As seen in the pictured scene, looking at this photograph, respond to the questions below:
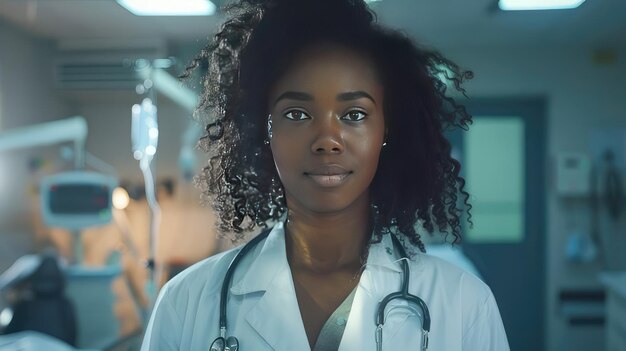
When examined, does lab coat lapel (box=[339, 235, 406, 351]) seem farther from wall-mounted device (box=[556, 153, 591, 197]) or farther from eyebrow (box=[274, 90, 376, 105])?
wall-mounted device (box=[556, 153, 591, 197])

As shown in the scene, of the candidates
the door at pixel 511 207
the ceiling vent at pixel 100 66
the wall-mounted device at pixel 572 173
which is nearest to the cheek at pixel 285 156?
the ceiling vent at pixel 100 66

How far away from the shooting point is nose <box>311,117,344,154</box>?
803 mm

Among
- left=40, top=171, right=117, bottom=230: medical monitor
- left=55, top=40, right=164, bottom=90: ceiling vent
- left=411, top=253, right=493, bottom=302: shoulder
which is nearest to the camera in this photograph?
left=411, top=253, right=493, bottom=302: shoulder

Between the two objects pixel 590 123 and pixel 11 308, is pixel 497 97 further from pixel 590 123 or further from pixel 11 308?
pixel 11 308

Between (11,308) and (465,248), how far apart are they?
2.35m

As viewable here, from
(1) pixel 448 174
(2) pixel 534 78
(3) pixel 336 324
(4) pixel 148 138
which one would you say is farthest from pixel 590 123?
(3) pixel 336 324

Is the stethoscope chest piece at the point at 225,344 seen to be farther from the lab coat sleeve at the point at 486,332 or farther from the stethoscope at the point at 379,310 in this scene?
the lab coat sleeve at the point at 486,332

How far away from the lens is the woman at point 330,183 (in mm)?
831

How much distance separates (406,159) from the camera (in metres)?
0.97

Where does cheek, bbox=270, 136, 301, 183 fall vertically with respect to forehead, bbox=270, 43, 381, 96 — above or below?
below

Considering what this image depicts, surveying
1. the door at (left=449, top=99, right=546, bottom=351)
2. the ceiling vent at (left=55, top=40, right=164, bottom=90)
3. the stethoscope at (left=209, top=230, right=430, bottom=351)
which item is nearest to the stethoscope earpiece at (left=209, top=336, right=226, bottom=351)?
the stethoscope at (left=209, top=230, right=430, bottom=351)

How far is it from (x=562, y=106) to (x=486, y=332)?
2869mm

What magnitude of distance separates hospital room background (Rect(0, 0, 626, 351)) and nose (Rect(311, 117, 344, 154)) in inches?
68.7

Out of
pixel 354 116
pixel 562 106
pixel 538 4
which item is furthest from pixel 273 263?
pixel 562 106
